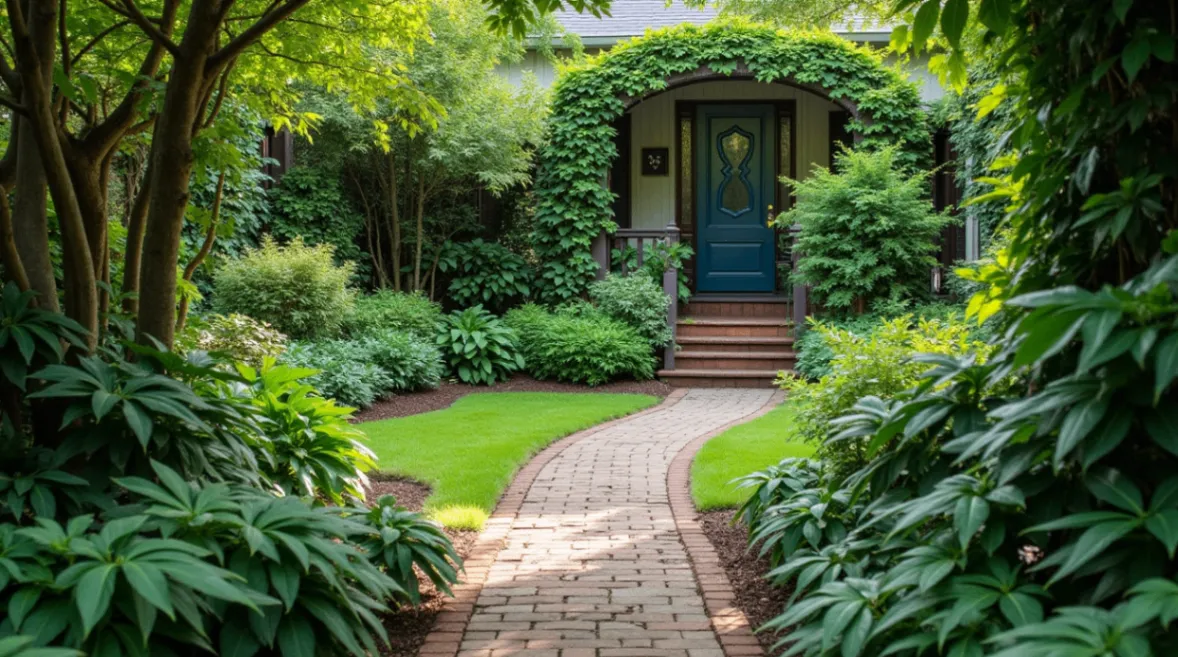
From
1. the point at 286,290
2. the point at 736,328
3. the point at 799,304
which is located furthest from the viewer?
the point at 736,328

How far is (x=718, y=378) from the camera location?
12.0m

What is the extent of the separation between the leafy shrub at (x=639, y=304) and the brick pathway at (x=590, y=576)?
4439 millimetres

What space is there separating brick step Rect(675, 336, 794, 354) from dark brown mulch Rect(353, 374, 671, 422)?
0.98 metres

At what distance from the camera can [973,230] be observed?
13273mm

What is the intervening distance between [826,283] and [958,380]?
30.6ft

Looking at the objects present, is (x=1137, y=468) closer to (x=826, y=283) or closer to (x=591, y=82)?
(x=826, y=283)

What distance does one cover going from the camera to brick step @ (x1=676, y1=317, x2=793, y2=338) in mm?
12797

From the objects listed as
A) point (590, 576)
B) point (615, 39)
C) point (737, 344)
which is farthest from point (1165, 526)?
point (615, 39)

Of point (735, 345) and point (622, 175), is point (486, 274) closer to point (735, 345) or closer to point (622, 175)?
point (622, 175)

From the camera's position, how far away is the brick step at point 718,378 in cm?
1192

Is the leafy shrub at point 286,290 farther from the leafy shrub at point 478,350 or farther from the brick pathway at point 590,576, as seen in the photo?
the brick pathway at point 590,576

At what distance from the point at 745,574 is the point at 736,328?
8373 mm

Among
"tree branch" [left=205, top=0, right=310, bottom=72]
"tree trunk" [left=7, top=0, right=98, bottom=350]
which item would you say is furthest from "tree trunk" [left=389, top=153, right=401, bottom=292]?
"tree trunk" [left=7, top=0, right=98, bottom=350]

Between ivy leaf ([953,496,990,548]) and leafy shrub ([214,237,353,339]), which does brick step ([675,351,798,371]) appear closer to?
leafy shrub ([214,237,353,339])
